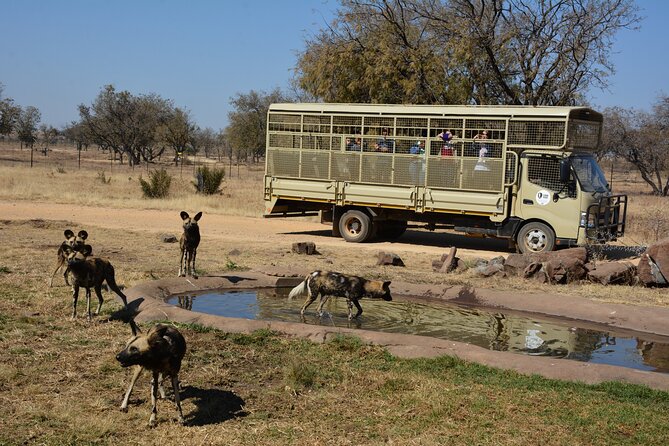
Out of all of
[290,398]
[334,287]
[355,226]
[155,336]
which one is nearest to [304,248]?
[355,226]

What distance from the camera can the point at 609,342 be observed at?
36.5 feet

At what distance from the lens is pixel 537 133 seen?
63.0 feet

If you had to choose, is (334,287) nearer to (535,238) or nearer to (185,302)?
(185,302)

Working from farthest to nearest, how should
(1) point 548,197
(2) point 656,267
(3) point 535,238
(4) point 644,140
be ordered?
(4) point 644,140 → (3) point 535,238 → (1) point 548,197 → (2) point 656,267

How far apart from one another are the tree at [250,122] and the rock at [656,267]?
200ft

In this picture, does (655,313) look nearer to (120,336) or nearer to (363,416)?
(363,416)

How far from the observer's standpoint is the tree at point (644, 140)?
47.9 meters

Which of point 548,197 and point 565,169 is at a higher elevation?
point 565,169

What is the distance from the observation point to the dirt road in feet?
68.9

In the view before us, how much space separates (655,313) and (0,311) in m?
9.10

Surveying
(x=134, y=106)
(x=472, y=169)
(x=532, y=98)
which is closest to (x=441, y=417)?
(x=472, y=169)

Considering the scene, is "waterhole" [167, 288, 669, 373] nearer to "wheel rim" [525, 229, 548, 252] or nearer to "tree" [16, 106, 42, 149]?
"wheel rim" [525, 229, 548, 252]

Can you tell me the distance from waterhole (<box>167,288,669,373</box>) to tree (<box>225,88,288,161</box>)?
62216 mm

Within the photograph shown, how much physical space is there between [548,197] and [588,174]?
3.58ft
